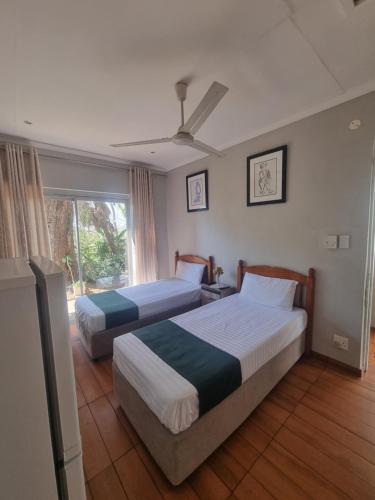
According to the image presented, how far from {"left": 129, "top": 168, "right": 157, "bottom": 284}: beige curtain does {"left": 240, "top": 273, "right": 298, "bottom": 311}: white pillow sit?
6.40 feet

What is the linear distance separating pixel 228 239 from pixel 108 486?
2644 mm

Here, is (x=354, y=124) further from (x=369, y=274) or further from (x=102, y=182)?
(x=102, y=182)

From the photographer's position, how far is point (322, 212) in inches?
84.1

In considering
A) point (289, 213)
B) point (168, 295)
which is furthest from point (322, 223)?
point (168, 295)

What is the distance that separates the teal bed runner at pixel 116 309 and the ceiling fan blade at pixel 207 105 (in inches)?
77.8

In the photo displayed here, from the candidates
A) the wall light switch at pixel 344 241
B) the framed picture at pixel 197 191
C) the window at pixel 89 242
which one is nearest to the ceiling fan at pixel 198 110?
the framed picture at pixel 197 191

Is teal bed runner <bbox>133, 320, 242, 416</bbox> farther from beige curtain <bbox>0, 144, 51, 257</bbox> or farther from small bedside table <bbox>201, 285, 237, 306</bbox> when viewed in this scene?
beige curtain <bbox>0, 144, 51, 257</bbox>

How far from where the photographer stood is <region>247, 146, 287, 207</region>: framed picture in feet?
7.82

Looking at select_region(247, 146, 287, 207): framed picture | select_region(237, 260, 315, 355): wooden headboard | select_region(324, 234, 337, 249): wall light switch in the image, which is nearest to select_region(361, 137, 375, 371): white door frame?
select_region(324, 234, 337, 249): wall light switch

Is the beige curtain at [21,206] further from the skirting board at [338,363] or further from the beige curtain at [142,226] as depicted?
the skirting board at [338,363]

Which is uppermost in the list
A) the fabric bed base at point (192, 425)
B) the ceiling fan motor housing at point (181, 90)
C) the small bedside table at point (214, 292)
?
the ceiling fan motor housing at point (181, 90)

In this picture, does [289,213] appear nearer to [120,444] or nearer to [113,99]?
[113,99]

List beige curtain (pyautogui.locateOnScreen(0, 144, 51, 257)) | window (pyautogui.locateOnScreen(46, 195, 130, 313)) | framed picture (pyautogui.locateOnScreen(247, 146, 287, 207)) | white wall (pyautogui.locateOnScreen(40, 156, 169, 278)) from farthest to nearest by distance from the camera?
window (pyautogui.locateOnScreen(46, 195, 130, 313)) < white wall (pyautogui.locateOnScreen(40, 156, 169, 278)) < beige curtain (pyautogui.locateOnScreen(0, 144, 51, 257)) < framed picture (pyautogui.locateOnScreen(247, 146, 287, 207))

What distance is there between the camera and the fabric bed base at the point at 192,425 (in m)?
1.17
